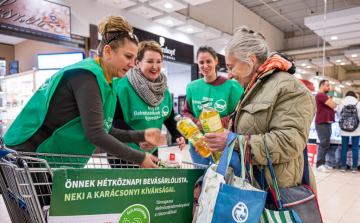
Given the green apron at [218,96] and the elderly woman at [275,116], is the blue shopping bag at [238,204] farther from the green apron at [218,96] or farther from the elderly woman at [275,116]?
the green apron at [218,96]

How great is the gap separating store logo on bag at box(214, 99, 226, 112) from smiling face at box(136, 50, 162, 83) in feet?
2.15

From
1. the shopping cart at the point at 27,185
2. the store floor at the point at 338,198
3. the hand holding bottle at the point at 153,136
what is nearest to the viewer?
the shopping cart at the point at 27,185

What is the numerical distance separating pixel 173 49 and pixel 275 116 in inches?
297

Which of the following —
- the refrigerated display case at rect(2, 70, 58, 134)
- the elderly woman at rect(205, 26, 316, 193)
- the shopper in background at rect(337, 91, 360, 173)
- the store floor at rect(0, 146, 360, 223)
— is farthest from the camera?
the refrigerated display case at rect(2, 70, 58, 134)

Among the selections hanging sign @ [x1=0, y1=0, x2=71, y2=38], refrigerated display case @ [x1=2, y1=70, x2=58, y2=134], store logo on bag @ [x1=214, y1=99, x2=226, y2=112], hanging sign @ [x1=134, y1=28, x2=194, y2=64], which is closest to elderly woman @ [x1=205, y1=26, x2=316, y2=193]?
store logo on bag @ [x1=214, y1=99, x2=226, y2=112]

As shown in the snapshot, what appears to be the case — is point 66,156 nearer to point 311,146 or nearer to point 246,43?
point 246,43

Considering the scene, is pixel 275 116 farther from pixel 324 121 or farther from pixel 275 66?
pixel 324 121

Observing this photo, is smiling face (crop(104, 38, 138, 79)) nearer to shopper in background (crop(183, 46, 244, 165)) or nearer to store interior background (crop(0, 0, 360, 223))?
shopper in background (crop(183, 46, 244, 165))

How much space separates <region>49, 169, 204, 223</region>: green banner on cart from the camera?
0.97m

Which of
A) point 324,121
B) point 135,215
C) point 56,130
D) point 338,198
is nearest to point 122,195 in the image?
point 135,215

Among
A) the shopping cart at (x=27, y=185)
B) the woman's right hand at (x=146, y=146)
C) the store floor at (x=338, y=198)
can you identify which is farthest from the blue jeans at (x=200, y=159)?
the store floor at (x=338, y=198)

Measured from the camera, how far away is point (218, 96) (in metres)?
2.51

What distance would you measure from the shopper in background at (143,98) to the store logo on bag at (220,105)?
1.69 feet

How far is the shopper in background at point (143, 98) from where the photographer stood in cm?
206
